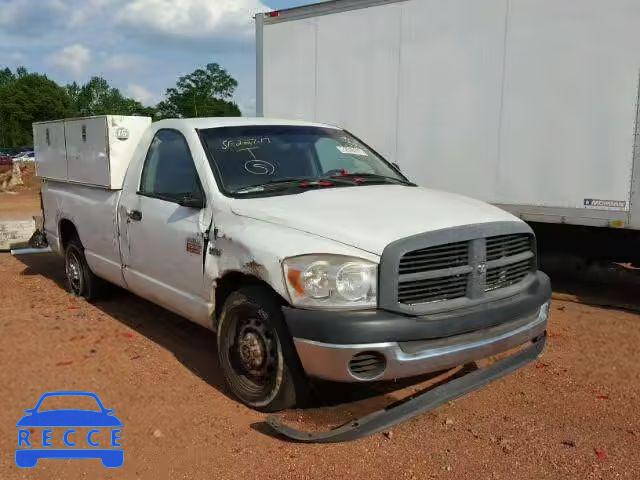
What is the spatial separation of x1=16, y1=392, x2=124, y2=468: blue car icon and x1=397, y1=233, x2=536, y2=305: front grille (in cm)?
182

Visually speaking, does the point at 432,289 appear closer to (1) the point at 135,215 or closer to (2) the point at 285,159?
(2) the point at 285,159

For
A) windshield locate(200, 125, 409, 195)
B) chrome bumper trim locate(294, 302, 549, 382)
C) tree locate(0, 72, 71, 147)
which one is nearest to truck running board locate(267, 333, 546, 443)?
chrome bumper trim locate(294, 302, 549, 382)

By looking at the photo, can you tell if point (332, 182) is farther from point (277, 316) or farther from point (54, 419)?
point (54, 419)

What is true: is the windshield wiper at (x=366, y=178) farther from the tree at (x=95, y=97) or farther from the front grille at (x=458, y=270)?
the tree at (x=95, y=97)

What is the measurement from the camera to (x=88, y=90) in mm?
111312

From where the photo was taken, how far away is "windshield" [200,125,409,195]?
174 inches

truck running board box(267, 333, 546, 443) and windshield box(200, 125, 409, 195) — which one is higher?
windshield box(200, 125, 409, 195)

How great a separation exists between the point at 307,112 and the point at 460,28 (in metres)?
2.49

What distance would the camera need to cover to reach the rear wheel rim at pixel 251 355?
12.2 ft

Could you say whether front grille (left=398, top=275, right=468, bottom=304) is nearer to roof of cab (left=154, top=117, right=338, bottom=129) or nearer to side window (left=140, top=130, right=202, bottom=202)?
side window (left=140, top=130, right=202, bottom=202)

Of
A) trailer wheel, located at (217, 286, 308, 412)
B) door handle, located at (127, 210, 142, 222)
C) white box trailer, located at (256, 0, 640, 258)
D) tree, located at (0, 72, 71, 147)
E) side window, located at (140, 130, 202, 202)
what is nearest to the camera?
trailer wheel, located at (217, 286, 308, 412)

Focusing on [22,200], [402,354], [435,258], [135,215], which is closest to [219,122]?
[135,215]

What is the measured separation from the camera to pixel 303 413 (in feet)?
12.5

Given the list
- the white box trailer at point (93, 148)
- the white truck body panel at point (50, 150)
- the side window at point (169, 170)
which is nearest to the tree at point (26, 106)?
the white truck body panel at point (50, 150)
